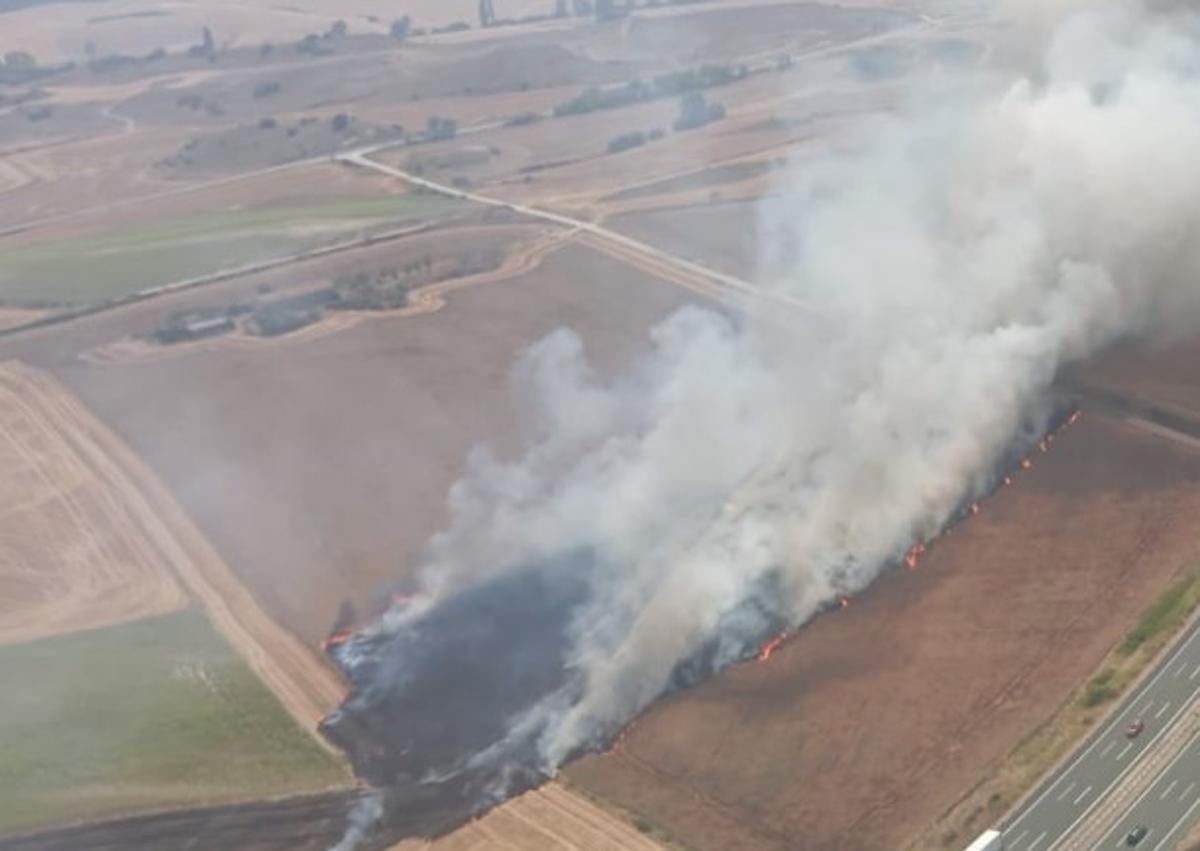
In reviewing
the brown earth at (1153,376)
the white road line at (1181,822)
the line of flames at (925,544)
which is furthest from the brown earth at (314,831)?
the brown earth at (1153,376)

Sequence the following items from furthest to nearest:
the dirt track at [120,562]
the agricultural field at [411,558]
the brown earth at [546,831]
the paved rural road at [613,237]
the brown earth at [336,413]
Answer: the paved rural road at [613,237] < the brown earth at [336,413] < the dirt track at [120,562] < the agricultural field at [411,558] < the brown earth at [546,831]

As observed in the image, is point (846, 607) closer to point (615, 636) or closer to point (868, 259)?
point (615, 636)

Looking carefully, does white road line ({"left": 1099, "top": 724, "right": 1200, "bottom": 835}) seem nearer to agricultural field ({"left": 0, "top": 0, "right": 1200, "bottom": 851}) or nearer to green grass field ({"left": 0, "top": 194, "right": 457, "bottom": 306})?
agricultural field ({"left": 0, "top": 0, "right": 1200, "bottom": 851})

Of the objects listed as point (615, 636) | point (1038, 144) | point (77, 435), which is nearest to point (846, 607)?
point (615, 636)

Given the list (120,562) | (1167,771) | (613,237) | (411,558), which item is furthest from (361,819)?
(613,237)

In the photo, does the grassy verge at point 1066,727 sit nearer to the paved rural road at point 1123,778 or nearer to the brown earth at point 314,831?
the paved rural road at point 1123,778

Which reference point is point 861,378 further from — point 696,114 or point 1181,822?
point 696,114
